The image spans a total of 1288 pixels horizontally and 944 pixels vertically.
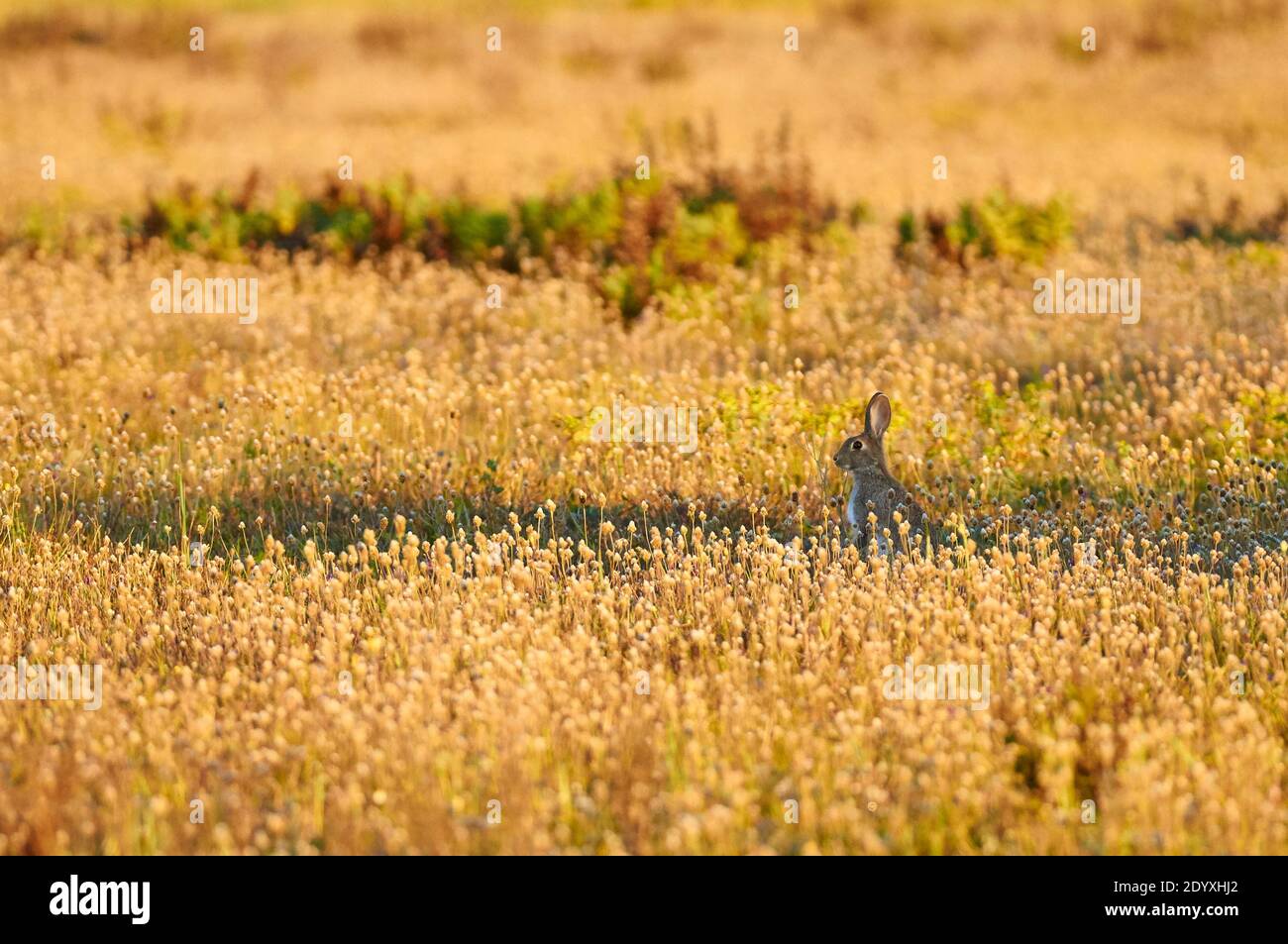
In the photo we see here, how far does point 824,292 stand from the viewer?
12594mm

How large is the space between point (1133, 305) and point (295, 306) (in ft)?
21.4

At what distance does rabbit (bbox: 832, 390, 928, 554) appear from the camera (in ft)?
23.7

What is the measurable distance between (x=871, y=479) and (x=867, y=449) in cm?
15

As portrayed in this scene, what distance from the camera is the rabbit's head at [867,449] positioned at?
7.26 meters

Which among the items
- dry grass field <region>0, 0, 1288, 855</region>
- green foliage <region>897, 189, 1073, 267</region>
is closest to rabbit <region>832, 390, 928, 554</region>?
dry grass field <region>0, 0, 1288, 855</region>

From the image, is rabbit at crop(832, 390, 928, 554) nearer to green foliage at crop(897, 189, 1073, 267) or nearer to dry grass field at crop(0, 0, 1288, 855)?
dry grass field at crop(0, 0, 1288, 855)

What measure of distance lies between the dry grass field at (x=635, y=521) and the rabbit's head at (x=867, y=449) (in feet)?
1.46

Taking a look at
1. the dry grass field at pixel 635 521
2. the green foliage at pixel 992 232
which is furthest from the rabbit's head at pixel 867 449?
the green foliage at pixel 992 232

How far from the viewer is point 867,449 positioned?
7.31m

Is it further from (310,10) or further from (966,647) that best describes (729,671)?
(310,10)

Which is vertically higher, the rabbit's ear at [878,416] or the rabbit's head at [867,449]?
the rabbit's ear at [878,416]

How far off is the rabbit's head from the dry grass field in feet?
1.46

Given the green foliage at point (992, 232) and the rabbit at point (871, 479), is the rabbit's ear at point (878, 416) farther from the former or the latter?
the green foliage at point (992, 232)
